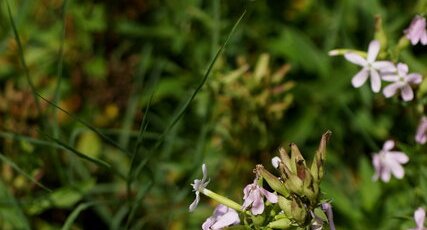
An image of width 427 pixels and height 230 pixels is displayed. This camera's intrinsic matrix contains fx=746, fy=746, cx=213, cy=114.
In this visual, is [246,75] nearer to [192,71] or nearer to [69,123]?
[192,71]

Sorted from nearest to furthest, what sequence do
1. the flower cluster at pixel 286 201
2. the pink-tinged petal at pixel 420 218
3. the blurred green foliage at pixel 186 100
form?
the flower cluster at pixel 286 201 → the pink-tinged petal at pixel 420 218 → the blurred green foliage at pixel 186 100

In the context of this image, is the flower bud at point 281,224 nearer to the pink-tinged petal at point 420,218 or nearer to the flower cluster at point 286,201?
the flower cluster at point 286,201

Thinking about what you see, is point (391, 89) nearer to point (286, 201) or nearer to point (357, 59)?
point (357, 59)

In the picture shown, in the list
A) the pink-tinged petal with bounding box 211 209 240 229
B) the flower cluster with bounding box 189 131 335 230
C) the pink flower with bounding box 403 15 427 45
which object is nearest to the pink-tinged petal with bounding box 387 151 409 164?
the pink flower with bounding box 403 15 427 45

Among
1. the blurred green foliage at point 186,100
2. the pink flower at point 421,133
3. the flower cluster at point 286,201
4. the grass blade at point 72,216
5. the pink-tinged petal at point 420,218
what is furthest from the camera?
the blurred green foliage at point 186,100

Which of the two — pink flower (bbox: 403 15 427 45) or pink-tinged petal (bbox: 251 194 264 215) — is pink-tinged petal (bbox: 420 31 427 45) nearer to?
pink flower (bbox: 403 15 427 45)

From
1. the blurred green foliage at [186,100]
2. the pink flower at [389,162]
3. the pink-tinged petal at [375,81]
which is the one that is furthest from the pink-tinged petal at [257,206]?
the blurred green foliage at [186,100]

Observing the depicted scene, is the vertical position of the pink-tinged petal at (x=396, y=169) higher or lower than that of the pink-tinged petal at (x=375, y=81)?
lower
